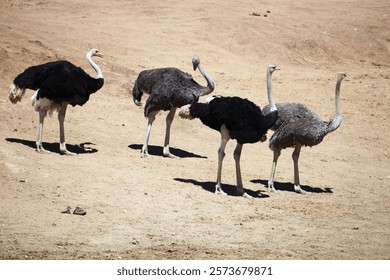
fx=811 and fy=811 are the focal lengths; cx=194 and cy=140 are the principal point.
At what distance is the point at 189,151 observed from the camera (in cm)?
1371

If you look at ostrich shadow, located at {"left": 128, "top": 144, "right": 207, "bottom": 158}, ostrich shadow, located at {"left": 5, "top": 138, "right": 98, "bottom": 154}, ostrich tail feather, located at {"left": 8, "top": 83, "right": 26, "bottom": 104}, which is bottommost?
ostrich shadow, located at {"left": 128, "top": 144, "right": 207, "bottom": 158}

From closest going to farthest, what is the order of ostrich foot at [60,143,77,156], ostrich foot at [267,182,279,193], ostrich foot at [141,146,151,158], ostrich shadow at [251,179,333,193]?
ostrich foot at [267,182,279,193] → ostrich shadow at [251,179,333,193] → ostrich foot at [60,143,77,156] → ostrich foot at [141,146,151,158]

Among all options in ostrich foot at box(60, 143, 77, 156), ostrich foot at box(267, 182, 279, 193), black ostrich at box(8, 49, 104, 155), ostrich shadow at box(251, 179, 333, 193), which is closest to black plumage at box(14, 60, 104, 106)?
black ostrich at box(8, 49, 104, 155)

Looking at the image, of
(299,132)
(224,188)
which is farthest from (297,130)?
(224,188)

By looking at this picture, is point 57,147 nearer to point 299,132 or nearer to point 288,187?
point 288,187

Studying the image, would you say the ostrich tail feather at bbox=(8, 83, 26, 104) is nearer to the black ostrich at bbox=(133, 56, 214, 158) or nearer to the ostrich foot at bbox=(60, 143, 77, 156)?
the ostrich foot at bbox=(60, 143, 77, 156)

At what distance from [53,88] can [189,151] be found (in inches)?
110

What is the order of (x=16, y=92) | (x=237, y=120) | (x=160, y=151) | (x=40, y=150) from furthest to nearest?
(x=160, y=151)
(x=16, y=92)
(x=40, y=150)
(x=237, y=120)

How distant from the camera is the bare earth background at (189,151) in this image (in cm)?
883

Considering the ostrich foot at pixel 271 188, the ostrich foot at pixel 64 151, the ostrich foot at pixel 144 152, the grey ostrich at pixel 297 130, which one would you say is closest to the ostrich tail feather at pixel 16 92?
the ostrich foot at pixel 64 151

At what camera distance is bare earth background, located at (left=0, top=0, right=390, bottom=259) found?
8.83 meters

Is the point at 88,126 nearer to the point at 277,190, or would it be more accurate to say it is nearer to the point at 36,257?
the point at 277,190

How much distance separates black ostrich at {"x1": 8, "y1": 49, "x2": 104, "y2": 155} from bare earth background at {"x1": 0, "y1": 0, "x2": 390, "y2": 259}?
60 cm
